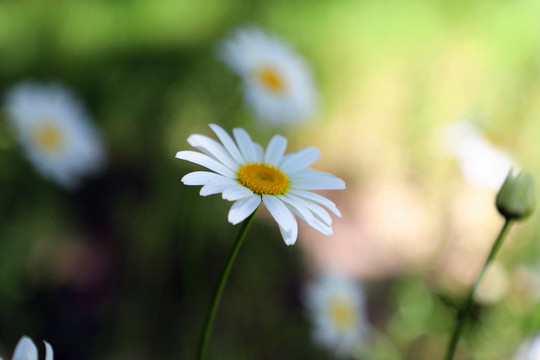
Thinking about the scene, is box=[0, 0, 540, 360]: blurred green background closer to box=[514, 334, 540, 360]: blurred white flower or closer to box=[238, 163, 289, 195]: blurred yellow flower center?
box=[514, 334, 540, 360]: blurred white flower

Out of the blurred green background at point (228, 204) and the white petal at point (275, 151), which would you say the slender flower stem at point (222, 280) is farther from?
the blurred green background at point (228, 204)

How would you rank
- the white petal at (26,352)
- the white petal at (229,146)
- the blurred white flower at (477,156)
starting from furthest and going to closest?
the blurred white flower at (477,156)
the white petal at (229,146)
the white petal at (26,352)

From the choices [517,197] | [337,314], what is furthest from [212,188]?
[337,314]

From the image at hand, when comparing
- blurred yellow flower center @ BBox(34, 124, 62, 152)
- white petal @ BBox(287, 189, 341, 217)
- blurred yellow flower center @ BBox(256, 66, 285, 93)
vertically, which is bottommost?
blurred yellow flower center @ BBox(34, 124, 62, 152)

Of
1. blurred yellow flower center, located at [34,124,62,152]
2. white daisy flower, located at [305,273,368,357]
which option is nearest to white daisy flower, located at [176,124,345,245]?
white daisy flower, located at [305,273,368,357]

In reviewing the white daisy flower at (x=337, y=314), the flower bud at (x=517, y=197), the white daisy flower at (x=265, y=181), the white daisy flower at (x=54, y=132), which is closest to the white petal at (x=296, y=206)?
the white daisy flower at (x=265, y=181)

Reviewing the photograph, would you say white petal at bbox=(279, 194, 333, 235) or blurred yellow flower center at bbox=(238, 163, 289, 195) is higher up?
blurred yellow flower center at bbox=(238, 163, 289, 195)

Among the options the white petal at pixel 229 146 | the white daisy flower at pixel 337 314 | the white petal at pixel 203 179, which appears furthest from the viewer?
the white daisy flower at pixel 337 314

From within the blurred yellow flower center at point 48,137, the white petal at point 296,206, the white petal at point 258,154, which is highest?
the white petal at point 258,154
